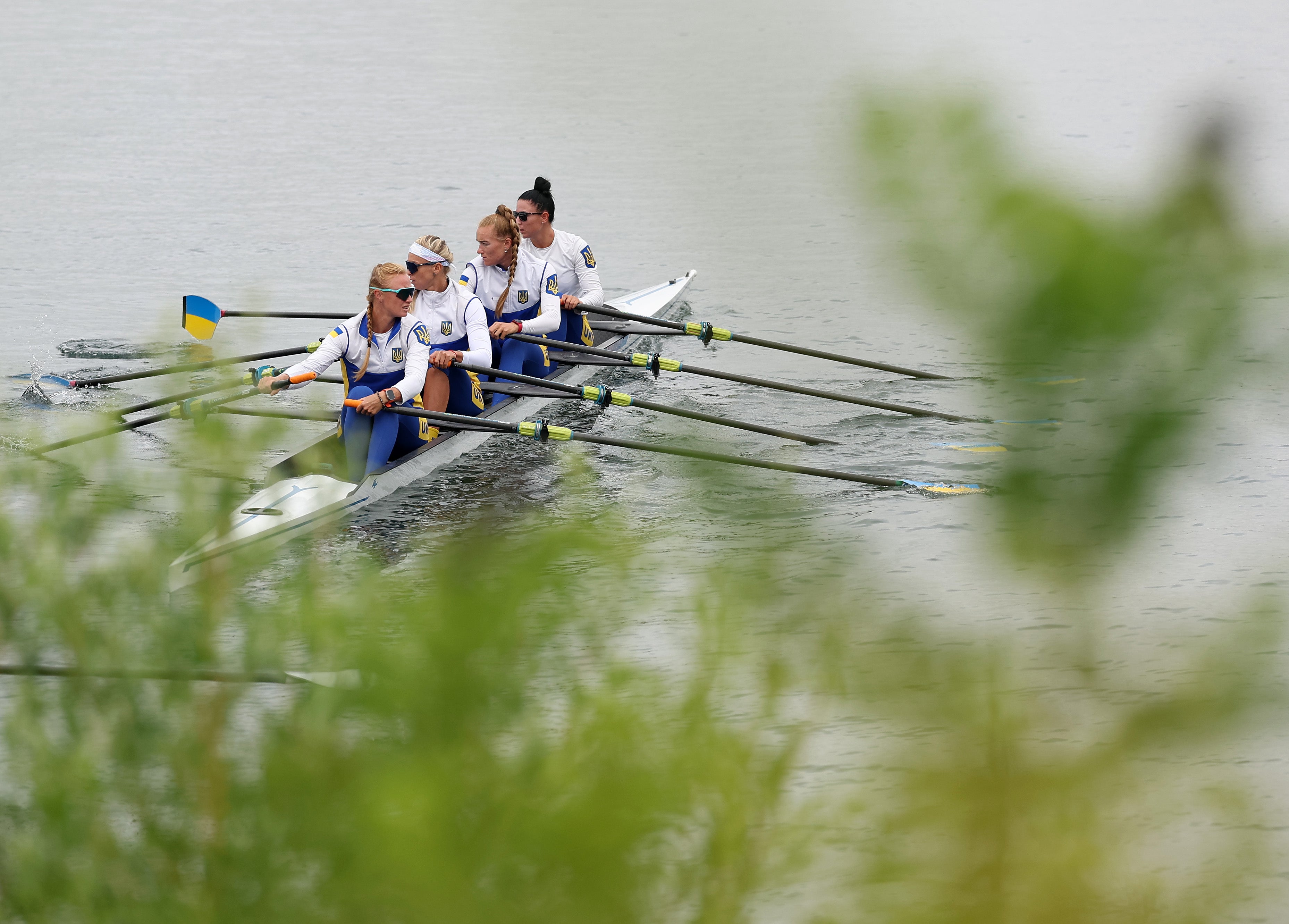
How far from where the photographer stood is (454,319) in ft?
36.1

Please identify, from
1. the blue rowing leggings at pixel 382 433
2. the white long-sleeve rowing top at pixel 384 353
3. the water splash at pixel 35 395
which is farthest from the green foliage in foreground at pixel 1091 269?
the water splash at pixel 35 395

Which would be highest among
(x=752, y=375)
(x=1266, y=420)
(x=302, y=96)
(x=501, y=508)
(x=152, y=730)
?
(x=302, y=96)

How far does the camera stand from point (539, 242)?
42.0 feet

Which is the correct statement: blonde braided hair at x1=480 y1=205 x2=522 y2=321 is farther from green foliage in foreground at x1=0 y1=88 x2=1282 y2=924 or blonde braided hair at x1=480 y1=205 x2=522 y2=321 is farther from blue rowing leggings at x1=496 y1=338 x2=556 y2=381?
green foliage in foreground at x1=0 y1=88 x2=1282 y2=924

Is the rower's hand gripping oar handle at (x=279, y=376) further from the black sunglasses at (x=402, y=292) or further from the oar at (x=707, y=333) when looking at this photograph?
the oar at (x=707, y=333)

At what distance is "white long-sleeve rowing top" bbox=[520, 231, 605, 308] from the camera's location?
1304cm

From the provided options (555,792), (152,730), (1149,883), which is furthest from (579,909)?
(152,730)

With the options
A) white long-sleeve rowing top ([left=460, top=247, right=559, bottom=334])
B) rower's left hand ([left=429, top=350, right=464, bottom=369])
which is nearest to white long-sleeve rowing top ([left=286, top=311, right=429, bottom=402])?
rower's left hand ([left=429, top=350, right=464, bottom=369])

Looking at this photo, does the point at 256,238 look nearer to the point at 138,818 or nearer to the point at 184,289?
the point at 184,289

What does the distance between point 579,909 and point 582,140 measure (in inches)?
24.2

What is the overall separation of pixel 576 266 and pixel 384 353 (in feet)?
12.2

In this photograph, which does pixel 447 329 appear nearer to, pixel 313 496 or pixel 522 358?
pixel 522 358

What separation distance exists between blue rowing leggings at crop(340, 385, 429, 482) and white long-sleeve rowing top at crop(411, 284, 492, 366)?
1014 mm

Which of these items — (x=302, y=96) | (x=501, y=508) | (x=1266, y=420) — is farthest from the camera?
(x=302, y=96)
